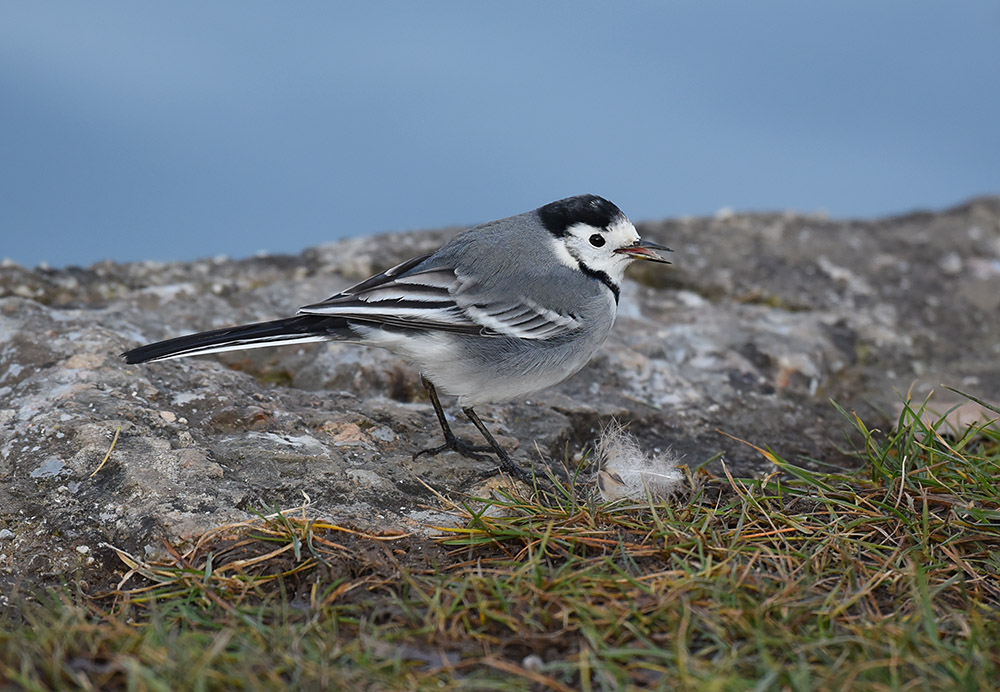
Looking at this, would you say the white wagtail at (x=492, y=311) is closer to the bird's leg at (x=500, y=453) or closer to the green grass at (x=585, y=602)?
the bird's leg at (x=500, y=453)

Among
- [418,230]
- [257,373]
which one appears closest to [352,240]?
[418,230]

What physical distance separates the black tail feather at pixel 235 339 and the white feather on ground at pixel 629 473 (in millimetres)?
1309

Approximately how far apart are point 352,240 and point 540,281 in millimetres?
2789

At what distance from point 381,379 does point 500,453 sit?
1014 millimetres

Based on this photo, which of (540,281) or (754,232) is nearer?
(540,281)

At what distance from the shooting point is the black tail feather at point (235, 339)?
3.66 meters

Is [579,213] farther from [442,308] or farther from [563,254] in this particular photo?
[442,308]

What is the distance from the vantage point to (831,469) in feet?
14.5

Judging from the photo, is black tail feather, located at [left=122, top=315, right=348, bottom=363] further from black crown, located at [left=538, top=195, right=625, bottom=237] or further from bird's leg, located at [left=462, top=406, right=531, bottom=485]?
black crown, located at [left=538, top=195, right=625, bottom=237]

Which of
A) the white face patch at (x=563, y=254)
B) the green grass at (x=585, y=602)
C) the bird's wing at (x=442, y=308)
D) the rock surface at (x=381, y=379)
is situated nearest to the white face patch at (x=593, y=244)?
the white face patch at (x=563, y=254)

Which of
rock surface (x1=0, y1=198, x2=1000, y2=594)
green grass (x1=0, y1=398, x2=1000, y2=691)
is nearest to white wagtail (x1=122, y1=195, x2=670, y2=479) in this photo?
rock surface (x1=0, y1=198, x2=1000, y2=594)

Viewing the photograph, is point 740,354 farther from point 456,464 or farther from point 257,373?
point 257,373

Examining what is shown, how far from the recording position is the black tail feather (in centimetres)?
366

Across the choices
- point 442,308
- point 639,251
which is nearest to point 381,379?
point 442,308
